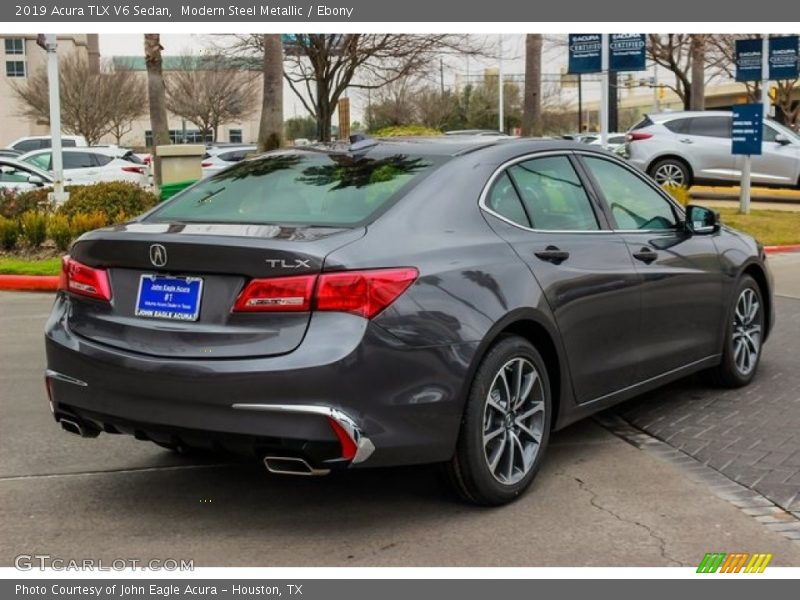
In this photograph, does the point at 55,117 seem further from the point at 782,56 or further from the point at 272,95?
the point at 782,56

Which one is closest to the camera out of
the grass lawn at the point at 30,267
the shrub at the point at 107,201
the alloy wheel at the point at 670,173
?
the grass lawn at the point at 30,267

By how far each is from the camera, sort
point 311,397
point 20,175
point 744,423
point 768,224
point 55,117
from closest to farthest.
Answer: point 311,397, point 744,423, point 55,117, point 768,224, point 20,175

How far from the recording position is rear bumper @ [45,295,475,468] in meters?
3.80

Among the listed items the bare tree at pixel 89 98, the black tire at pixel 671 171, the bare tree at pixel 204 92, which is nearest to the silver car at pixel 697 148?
the black tire at pixel 671 171

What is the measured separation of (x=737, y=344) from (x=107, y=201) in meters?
9.42

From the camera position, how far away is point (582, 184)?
5.44 m

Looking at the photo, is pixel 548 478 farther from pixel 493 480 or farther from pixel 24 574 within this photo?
pixel 24 574

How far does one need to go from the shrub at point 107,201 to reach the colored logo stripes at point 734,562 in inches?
425

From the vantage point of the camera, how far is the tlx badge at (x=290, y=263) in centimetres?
388

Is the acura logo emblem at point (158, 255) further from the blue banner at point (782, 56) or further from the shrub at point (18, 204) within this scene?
the blue banner at point (782, 56)

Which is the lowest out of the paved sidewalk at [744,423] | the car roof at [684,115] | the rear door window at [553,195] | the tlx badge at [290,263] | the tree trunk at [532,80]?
the paved sidewalk at [744,423]

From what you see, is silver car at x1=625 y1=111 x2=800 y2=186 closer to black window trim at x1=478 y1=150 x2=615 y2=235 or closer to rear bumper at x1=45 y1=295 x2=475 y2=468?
black window trim at x1=478 y1=150 x2=615 y2=235

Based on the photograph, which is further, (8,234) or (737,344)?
(8,234)

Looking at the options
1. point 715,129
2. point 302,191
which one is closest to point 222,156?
point 715,129
